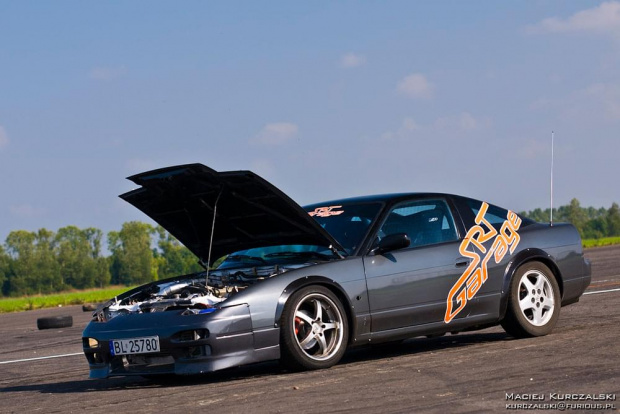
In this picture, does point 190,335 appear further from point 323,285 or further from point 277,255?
point 277,255

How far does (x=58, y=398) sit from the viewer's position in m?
6.98

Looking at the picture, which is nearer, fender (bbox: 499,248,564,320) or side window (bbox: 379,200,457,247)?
side window (bbox: 379,200,457,247)

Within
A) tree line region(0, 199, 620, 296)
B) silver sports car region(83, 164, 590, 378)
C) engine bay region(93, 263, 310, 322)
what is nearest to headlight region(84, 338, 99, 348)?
silver sports car region(83, 164, 590, 378)

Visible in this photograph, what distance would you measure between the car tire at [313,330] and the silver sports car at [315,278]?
0.4 inches

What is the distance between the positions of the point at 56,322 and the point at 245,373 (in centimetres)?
1096

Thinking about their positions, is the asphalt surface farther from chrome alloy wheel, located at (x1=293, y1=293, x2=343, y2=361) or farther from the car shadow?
chrome alloy wheel, located at (x1=293, y1=293, x2=343, y2=361)

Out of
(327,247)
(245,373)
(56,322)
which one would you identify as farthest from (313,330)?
(56,322)

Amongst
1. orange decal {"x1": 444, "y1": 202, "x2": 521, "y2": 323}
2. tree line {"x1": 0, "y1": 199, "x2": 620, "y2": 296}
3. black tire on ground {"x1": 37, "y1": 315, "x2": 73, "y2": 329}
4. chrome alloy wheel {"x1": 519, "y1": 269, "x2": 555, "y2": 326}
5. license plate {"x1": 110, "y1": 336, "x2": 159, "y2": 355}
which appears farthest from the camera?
tree line {"x1": 0, "y1": 199, "x2": 620, "y2": 296}

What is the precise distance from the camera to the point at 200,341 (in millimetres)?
6879

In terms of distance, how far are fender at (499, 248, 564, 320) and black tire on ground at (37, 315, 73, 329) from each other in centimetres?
1098

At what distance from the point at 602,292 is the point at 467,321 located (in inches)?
229

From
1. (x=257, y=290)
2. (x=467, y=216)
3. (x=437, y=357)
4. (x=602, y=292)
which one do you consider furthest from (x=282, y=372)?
(x=602, y=292)

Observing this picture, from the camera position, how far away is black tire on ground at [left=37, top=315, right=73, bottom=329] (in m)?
17.6

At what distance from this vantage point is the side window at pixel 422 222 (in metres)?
8.20
